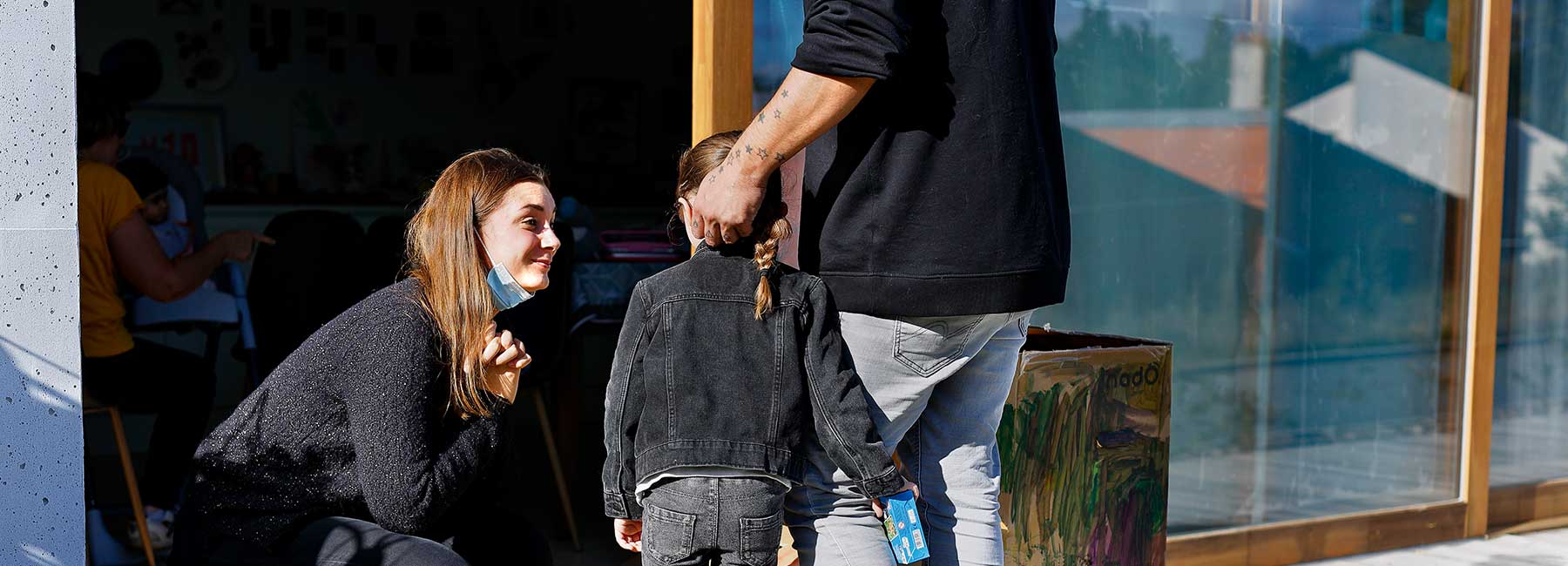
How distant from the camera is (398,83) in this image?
7.22 m

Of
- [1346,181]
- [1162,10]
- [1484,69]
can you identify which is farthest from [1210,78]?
[1484,69]

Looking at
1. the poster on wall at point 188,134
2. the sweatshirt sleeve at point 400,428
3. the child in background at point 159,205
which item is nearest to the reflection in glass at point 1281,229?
the sweatshirt sleeve at point 400,428

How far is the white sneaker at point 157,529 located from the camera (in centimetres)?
386

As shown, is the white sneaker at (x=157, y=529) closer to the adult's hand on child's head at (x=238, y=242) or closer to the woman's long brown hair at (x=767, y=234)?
the adult's hand on child's head at (x=238, y=242)

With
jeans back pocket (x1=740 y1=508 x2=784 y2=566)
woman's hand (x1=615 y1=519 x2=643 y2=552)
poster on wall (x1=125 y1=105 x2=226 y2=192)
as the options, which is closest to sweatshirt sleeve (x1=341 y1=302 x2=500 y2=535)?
woman's hand (x1=615 y1=519 x2=643 y2=552)

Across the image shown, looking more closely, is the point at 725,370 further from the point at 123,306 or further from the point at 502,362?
the point at 123,306

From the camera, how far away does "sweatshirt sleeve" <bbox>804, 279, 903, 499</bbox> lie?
1.98m

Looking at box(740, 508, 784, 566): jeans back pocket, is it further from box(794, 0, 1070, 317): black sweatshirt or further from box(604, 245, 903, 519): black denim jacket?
box(794, 0, 1070, 317): black sweatshirt

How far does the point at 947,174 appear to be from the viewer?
6.25 feet

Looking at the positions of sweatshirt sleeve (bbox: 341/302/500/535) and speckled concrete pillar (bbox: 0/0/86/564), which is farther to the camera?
speckled concrete pillar (bbox: 0/0/86/564)

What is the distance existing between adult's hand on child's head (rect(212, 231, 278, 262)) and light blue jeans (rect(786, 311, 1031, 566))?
268cm

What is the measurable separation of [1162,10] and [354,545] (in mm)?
2503

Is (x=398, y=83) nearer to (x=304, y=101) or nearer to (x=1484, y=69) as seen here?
(x=304, y=101)

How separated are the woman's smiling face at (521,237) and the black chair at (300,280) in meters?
2.31
